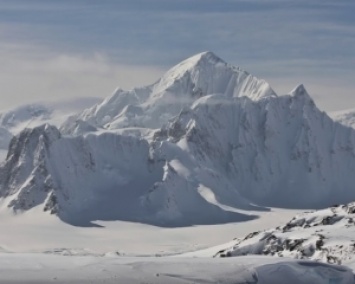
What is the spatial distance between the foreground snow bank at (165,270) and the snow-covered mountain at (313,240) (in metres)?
12.9

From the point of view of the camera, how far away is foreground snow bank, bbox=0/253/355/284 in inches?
3639

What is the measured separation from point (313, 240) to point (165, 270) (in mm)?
31153

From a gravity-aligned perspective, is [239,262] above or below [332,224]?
below

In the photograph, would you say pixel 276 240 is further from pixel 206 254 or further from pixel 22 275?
pixel 22 275

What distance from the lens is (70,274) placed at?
93125mm

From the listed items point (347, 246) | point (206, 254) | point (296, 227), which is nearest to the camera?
point (347, 246)

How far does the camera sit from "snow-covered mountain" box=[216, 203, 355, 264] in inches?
4567

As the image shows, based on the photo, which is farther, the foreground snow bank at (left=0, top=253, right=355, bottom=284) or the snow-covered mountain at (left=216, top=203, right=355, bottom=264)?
the snow-covered mountain at (left=216, top=203, right=355, bottom=264)

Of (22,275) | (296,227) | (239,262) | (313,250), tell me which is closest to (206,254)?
(296,227)

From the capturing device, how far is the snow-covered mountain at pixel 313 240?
381 ft

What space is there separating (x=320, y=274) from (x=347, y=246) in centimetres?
1714

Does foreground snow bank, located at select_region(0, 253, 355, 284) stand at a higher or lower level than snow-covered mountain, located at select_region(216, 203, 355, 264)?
lower

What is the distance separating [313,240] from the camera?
122m

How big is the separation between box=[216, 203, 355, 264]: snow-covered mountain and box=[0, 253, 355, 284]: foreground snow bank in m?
12.9
